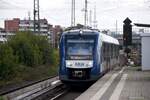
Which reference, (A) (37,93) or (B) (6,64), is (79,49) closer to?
(A) (37,93)

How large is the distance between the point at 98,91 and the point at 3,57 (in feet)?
62.4

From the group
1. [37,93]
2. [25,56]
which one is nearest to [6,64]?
[25,56]

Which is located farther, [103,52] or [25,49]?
[25,49]

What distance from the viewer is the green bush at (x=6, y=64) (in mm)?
37875

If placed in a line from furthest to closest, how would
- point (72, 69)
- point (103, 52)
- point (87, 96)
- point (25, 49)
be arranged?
point (25, 49)
point (103, 52)
point (72, 69)
point (87, 96)

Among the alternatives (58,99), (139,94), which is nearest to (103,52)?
(58,99)

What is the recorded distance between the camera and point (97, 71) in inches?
1000

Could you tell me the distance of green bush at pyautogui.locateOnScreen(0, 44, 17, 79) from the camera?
3788cm

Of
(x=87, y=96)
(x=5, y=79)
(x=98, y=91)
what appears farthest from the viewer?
(x=5, y=79)

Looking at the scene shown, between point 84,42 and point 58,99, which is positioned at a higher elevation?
point 84,42

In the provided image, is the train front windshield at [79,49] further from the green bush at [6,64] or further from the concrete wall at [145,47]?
the concrete wall at [145,47]

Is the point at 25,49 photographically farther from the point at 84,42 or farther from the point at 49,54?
the point at 84,42

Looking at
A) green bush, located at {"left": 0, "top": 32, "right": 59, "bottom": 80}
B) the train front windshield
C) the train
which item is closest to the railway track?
the train

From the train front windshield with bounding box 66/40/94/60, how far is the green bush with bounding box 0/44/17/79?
42.1 ft
